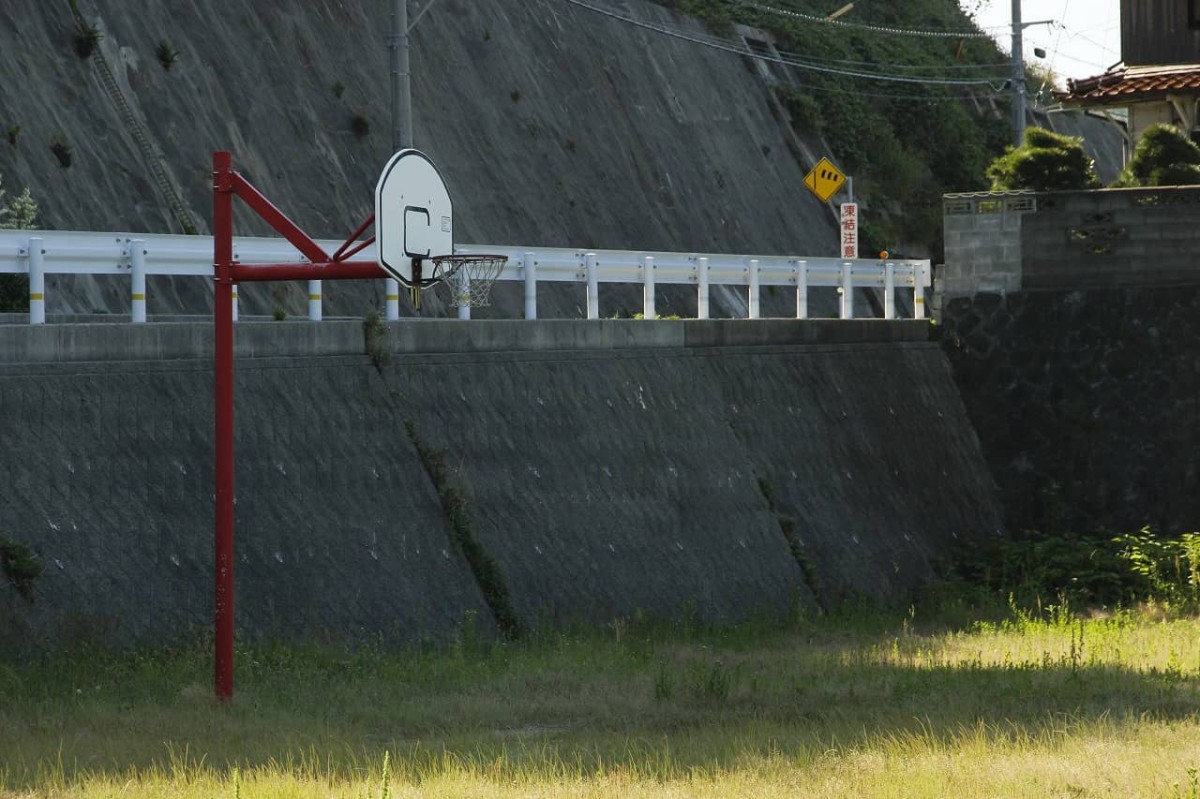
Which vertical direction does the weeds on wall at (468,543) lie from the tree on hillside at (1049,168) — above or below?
below

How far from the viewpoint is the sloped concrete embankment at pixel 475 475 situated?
13.7m

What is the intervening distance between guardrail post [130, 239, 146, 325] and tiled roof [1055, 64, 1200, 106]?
2212 centimetres

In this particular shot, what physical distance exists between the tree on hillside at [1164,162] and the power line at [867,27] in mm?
24631

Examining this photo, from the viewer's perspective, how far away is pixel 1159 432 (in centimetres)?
2483

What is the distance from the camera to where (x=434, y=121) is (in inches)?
1281

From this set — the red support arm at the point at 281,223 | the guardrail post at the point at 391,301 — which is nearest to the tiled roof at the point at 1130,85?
the guardrail post at the point at 391,301

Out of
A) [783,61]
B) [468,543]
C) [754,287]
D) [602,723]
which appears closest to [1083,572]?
[754,287]

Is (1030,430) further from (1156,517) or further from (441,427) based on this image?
(441,427)

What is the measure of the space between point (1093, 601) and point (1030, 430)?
4.23 metres

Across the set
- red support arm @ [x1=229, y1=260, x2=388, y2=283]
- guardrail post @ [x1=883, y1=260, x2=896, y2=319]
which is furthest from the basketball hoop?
guardrail post @ [x1=883, y1=260, x2=896, y2=319]

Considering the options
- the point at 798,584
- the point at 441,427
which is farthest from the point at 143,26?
the point at 798,584

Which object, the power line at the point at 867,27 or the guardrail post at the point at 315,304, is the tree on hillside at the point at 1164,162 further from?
the power line at the point at 867,27

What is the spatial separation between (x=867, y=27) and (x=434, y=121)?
2670 cm

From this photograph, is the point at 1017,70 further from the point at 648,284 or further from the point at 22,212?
the point at 22,212
